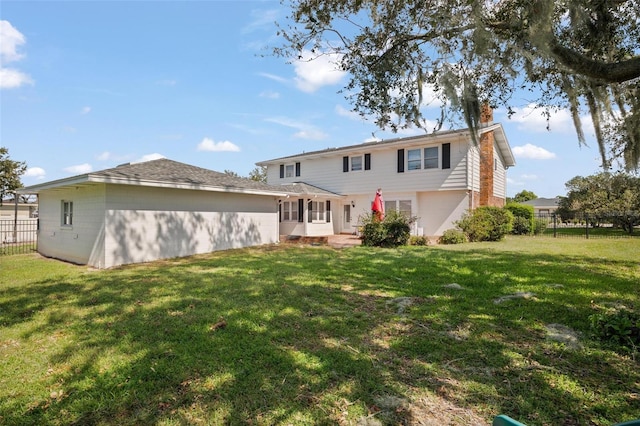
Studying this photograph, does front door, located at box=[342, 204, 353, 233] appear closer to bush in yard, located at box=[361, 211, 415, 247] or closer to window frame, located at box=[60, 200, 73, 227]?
bush in yard, located at box=[361, 211, 415, 247]

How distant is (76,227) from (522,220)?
70.1ft

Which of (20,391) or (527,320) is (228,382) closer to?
(20,391)

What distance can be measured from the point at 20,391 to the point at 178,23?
9512 millimetres

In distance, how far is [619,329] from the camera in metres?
3.82

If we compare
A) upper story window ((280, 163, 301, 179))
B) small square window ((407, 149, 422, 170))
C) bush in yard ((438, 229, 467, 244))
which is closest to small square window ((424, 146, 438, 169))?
small square window ((407, 149, 422, 170))

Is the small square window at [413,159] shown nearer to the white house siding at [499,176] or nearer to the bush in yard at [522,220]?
the white house siding at [499,176]

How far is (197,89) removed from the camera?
43.1 feet

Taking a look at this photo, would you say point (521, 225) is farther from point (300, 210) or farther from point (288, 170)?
point (288, 170)

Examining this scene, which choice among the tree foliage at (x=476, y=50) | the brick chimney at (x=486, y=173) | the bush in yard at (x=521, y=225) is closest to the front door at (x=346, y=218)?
the brick chimney at (x=486, y=173)

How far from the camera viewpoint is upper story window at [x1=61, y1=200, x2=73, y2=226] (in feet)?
39.1

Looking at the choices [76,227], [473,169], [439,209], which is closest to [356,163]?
[439,209]

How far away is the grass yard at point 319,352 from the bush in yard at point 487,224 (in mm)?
8135

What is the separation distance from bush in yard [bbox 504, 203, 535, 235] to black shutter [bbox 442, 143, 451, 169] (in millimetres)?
4475

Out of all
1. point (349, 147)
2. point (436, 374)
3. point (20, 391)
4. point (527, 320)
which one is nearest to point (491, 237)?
point (349, 147)
